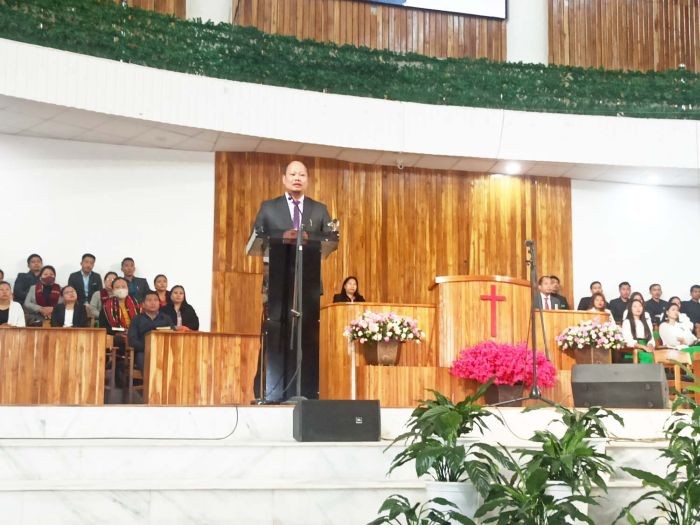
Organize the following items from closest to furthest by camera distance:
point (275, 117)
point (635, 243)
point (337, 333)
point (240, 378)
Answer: point (240, 378), point (337, 333), point (275, 117), point (635, 243)

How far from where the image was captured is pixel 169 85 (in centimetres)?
984

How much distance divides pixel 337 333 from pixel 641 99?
5253 millimetres

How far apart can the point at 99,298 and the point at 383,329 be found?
3.26m

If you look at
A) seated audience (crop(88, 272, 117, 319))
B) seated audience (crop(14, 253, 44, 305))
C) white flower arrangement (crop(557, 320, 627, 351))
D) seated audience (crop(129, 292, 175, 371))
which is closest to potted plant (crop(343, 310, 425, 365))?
white flower arrangement (crop(557, 320, 627, 351))

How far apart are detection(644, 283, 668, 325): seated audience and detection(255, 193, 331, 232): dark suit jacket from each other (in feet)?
22.6

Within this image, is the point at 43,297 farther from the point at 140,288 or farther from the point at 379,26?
the point at 379,26

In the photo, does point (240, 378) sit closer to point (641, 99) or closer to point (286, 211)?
point (286, 211)

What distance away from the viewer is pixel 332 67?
10641 mm

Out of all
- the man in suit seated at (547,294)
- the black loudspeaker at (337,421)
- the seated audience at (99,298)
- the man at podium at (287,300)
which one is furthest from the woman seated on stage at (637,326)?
the black loudspeaker at (337,421)

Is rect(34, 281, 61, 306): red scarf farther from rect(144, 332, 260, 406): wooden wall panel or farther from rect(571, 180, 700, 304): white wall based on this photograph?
rect(571, 180, 700, 304): white wall

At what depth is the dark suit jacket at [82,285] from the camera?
9.70 metres

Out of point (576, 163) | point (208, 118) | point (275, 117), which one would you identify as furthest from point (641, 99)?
point (208, 118)

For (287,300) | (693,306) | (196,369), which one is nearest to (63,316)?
(196,369)

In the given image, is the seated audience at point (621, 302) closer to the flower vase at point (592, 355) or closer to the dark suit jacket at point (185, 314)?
the flower vase at point (592, 355)
